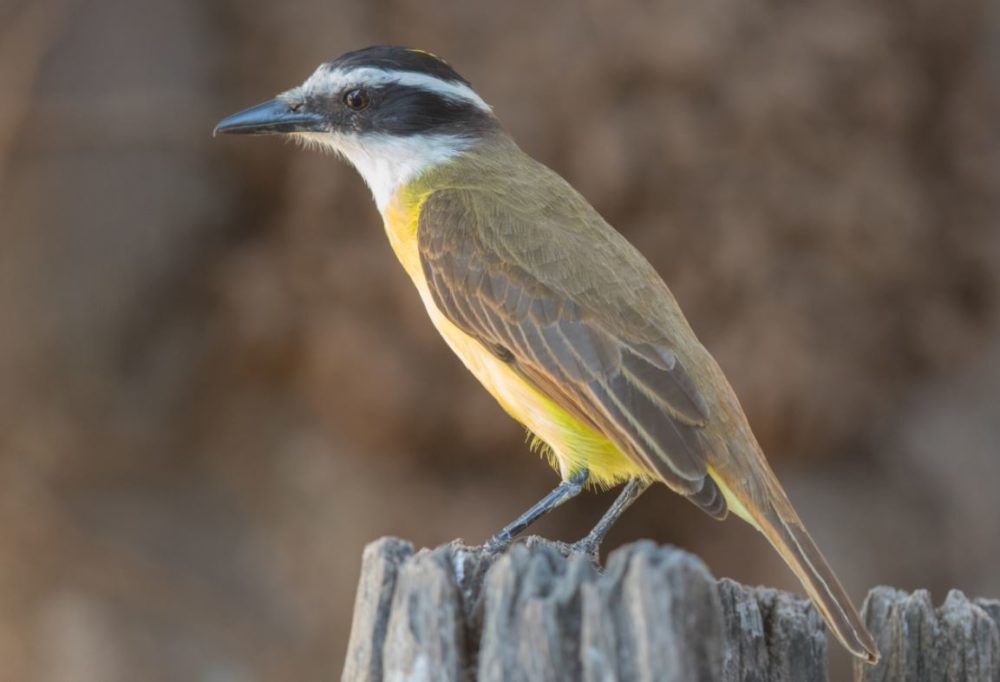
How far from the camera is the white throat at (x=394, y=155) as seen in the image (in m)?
6.07

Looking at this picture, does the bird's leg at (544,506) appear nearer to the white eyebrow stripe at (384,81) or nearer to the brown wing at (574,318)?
the brown wing at (574,318)

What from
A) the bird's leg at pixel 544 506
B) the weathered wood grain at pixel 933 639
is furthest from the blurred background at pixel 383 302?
the weathered wood grain at pixel 933 639

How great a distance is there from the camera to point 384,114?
20.2 ft

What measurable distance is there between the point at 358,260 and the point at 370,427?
1049mm

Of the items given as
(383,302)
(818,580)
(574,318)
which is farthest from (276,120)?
(818,580)

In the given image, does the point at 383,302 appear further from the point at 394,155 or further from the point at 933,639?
the point at 933,639

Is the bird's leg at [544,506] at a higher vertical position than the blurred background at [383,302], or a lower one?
lower

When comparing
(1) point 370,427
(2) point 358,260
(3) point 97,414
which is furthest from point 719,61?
(3) point 97,414

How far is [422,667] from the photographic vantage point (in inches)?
137

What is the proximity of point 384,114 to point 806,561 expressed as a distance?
269 centimetres

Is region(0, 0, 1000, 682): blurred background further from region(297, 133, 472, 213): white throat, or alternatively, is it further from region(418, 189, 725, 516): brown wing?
region(418, 189, 725, 516): brown wing

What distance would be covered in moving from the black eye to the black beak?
0.47 feet

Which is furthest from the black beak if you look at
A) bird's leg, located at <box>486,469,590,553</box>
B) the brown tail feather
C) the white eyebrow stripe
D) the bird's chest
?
the brown tail feather

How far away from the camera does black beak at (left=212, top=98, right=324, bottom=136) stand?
20.2 ft
